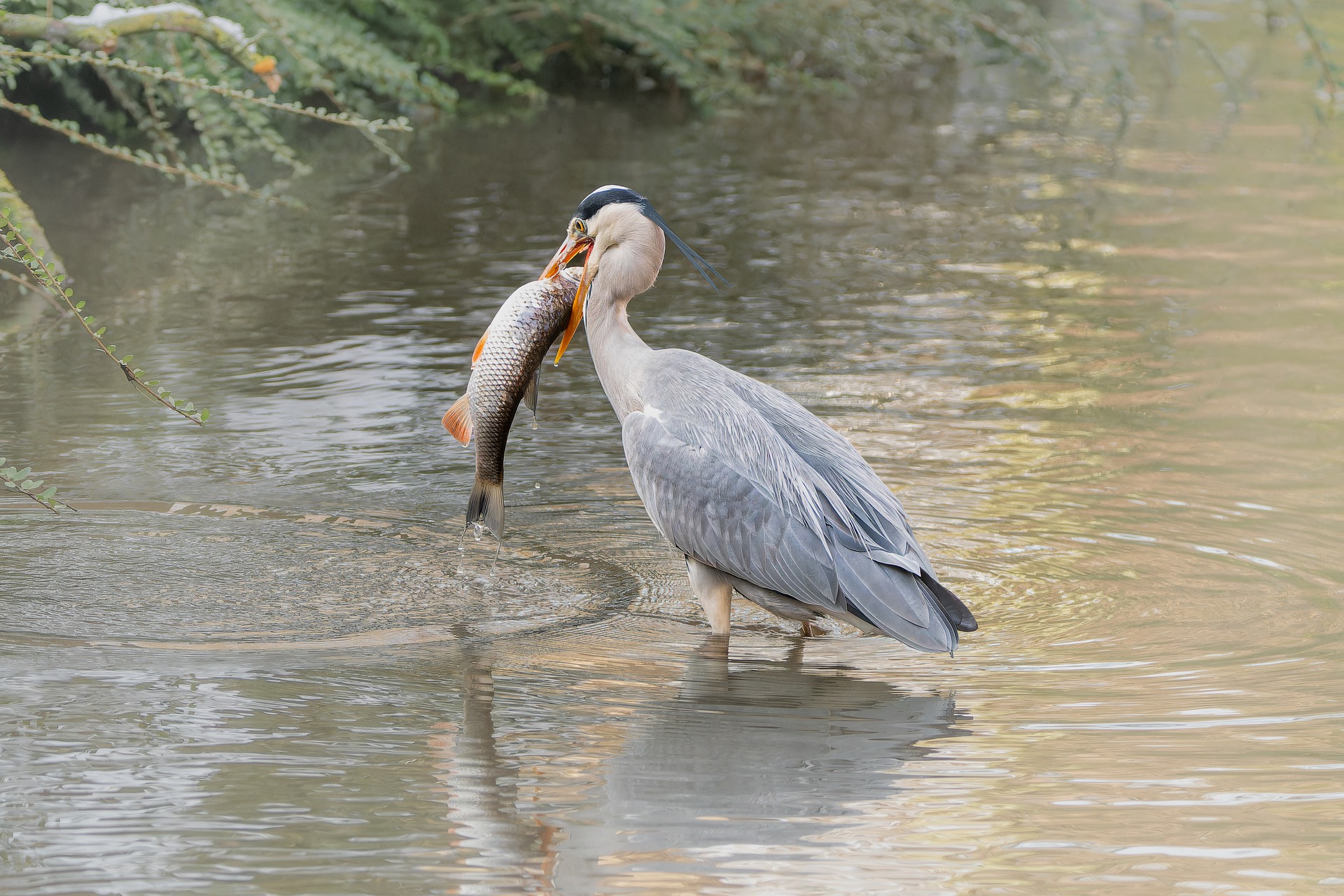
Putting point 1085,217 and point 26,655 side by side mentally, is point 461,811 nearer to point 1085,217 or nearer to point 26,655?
point 26,655

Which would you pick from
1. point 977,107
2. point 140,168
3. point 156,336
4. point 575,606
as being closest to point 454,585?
point 575,606

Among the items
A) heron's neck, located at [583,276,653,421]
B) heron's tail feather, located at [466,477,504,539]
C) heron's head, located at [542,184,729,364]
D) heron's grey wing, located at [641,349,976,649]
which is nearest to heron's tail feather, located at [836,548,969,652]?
heron's grey wing, located at [641,349,976,649]

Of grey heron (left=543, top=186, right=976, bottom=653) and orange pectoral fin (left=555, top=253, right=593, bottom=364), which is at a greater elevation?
orange pectoral fin (left=555, top=253, right=593, bottom=364)

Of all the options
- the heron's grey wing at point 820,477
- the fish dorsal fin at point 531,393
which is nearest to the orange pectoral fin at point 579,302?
the fish dorsal fin at point 531,393

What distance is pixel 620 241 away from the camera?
6141mm

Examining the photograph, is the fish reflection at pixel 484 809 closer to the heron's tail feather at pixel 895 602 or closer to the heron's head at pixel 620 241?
the heron's tail feather at pixel 895 602

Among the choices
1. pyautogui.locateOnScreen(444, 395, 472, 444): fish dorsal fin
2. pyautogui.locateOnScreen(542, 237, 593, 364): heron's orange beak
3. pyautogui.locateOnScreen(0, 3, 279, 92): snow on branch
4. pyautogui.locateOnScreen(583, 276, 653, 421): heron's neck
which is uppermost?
pyautogui.locateOnScreen(0, 3, 279, 92): snow on branch

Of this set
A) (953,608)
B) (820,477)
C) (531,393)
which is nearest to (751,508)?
(820,477)

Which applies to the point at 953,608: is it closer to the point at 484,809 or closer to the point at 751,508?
the point at 751,508

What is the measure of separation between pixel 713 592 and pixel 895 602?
2.49ft

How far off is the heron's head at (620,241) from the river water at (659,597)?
107 cm

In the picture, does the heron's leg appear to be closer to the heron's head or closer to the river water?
the river water

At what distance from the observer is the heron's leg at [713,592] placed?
5.66 m

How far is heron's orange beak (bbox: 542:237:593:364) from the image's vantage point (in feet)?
20.2
